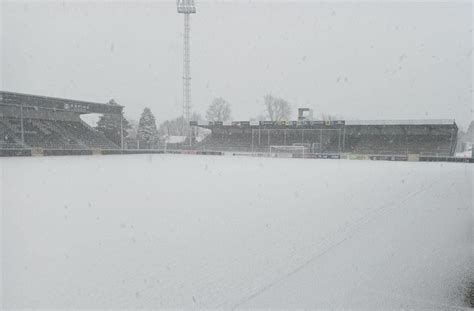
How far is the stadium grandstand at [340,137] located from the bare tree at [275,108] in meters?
33.9

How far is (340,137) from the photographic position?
1751 inches

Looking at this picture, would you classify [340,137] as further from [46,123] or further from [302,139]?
[46,123]

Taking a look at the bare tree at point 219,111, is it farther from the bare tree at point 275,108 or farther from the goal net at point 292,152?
the goal net at point 292,152

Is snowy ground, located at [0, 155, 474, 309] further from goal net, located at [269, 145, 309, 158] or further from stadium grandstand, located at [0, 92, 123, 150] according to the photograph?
goal net, located at [269, 145, 309, 158]

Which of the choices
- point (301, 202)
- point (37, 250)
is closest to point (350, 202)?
point (301, 202)

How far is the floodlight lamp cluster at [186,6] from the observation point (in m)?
47.2

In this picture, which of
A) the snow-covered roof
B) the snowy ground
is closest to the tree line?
the snow-covered roof

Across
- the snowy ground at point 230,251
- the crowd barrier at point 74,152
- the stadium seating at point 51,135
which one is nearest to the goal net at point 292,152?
the crowd barrier at point 74,152

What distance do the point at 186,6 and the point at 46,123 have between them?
22378 mm

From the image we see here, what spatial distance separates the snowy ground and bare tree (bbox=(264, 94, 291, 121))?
7172cm

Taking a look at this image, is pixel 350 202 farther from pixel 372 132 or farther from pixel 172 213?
pixel 372 132

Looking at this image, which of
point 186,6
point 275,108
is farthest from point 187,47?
point 275,108

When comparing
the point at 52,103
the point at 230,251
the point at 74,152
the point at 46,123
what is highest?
the point at 52,103

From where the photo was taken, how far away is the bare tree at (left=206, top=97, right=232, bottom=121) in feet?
270
